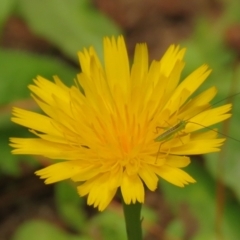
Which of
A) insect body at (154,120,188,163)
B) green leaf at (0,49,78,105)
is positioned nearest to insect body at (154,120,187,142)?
insect body at (154,120,188,163)

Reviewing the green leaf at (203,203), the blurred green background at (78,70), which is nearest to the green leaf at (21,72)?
the blurred green background at (78,70)

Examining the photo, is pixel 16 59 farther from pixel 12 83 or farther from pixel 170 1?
Result: pixel 170 1

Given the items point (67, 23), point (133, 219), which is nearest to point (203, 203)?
point (133, 219)

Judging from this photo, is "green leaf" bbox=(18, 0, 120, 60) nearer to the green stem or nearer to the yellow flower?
the yellow flower

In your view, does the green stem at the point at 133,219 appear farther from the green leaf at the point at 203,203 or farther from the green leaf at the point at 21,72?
the green leaf at the point at 21,72

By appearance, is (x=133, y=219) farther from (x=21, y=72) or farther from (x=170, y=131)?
(x=21, y=72)

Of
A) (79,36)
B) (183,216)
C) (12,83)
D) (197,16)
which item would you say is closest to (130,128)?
(183,216)
